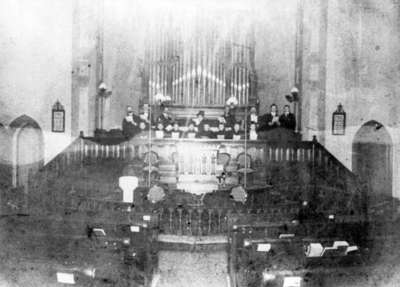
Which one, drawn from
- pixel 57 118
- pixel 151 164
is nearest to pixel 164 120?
pixel 151 164

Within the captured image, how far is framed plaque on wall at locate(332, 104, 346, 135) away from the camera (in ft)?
40.2

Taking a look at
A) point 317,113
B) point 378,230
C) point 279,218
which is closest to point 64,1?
point 317,113

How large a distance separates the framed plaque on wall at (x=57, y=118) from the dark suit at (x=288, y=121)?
621cm

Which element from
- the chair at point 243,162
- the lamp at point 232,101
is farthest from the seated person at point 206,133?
the lamp at point 232,101

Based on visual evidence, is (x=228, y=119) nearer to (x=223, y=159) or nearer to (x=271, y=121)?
(x=271, y=121)

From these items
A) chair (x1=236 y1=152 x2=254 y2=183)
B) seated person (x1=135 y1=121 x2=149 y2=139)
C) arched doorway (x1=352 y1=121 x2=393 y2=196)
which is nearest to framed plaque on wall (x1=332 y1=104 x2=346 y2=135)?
arched doorway (x1=352 y1=121 x2=393 y2=196)

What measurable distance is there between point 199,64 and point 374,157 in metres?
5.82

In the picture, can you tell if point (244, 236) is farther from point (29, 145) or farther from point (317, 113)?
point (29, 145)

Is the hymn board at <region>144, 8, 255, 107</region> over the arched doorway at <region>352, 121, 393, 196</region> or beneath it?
over

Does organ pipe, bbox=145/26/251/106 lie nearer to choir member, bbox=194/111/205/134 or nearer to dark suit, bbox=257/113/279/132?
dark suit, bbox=257/113/279/132

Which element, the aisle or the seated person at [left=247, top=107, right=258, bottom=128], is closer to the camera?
the aisle

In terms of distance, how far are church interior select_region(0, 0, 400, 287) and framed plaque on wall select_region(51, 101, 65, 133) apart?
41 millimetres

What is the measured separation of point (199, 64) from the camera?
13648 mm

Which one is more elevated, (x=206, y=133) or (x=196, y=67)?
(x=196, y=67)
